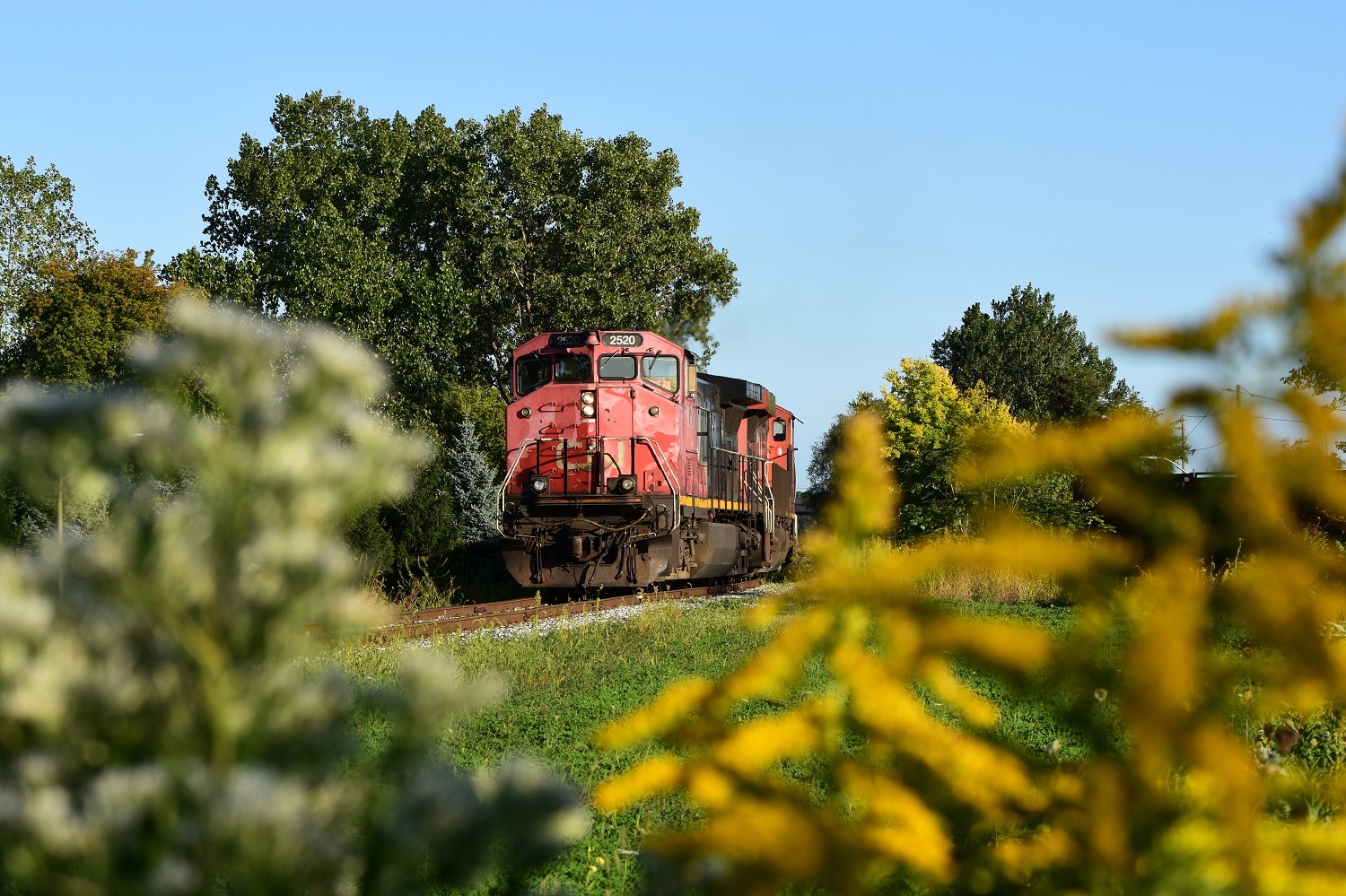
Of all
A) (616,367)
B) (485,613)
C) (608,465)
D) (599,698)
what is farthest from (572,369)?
(599,698)

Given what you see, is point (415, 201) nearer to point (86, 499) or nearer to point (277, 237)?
point (277, 237)

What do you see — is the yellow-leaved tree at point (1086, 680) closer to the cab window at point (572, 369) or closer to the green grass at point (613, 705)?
the green grass at point (613, 705)

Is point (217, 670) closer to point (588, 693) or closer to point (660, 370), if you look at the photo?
point (588, 693)

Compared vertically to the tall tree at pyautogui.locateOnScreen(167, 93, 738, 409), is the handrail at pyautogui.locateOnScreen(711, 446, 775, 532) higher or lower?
lower

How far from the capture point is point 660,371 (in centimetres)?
1938

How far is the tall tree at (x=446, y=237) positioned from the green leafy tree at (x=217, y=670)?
1208 inches

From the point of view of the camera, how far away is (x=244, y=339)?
1286mm

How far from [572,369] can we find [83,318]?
28.4m

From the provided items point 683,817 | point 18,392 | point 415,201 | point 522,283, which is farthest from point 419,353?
point 18,392

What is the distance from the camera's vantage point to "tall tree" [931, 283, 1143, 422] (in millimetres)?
68938

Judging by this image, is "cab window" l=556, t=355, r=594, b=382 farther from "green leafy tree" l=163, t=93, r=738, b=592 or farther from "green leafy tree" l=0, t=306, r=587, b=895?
"green leafy tree" l=0, t=306, r=587, b=895

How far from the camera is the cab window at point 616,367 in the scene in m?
19.5

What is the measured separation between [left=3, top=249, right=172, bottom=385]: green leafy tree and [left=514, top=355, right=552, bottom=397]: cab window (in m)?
23.3

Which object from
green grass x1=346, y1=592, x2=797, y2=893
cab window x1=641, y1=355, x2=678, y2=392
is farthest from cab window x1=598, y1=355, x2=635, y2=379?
green grass x1=346, y1=592, x2=797, y2=893
